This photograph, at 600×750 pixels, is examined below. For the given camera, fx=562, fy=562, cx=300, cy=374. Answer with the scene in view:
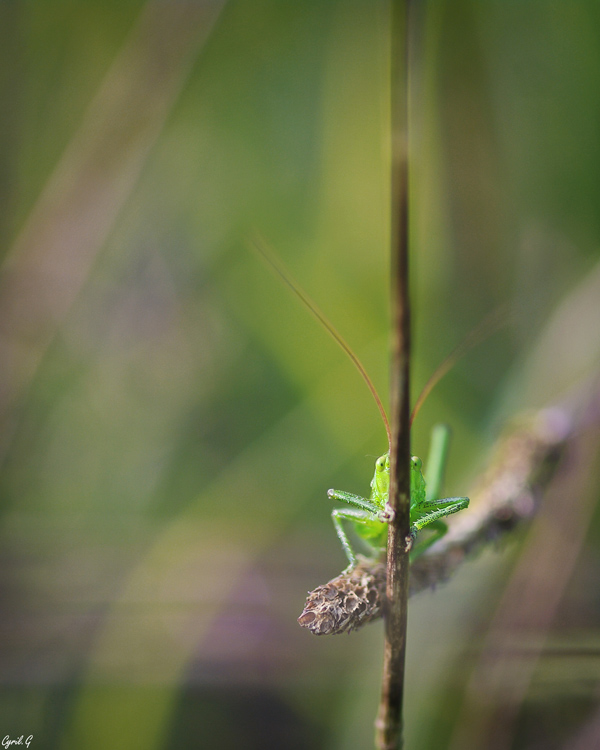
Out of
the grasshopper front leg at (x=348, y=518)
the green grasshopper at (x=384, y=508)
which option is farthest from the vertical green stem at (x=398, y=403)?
the grasshopper front leg at (x=348, y=518)

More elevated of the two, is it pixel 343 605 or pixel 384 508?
pixel 384 508

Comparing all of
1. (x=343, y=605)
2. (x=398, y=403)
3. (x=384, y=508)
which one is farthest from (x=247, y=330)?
(x=398, y=403)

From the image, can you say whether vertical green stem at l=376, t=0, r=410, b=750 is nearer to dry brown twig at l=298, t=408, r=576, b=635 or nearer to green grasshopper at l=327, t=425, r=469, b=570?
dry brown twig at l=298, t=408, r=576, b=635

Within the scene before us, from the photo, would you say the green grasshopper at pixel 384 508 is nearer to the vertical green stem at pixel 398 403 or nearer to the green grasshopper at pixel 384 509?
the green grasshopper at pixel 384 509

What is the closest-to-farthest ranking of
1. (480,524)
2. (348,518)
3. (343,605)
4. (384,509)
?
(343,605)
(384,509)
(348,518)
(480,524)

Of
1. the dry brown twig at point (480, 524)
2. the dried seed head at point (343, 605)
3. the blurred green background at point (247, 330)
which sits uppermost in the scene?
the blurred green background at point (247, 330)

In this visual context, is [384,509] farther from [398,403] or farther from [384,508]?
[398,403]

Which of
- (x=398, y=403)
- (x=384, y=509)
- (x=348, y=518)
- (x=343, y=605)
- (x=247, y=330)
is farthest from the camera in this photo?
(x=247, y=330)
